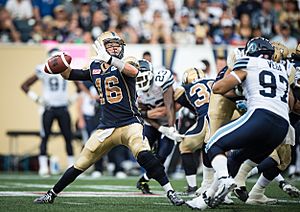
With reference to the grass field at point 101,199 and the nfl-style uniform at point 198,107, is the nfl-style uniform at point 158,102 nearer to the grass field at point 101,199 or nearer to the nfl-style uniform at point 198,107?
the nfl-style uniform at point 198,107

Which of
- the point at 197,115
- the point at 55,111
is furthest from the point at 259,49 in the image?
the point at 55,111

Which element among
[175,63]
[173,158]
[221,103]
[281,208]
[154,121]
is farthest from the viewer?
[175,63]

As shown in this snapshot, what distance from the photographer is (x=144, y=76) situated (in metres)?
9.64

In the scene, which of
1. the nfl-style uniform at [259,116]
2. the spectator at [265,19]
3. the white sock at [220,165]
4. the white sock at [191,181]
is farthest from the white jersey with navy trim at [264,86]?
the spectator at [265,19]

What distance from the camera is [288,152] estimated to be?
851 centimetres

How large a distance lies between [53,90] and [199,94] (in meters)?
4.40

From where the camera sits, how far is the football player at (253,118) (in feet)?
22.0

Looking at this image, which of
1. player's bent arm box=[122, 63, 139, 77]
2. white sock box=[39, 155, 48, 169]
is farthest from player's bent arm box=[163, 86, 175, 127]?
white sock box=[39, 155, 48, 169]

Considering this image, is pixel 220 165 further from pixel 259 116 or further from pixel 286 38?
pixel 286 38

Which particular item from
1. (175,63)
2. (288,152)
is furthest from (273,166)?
(175,63)

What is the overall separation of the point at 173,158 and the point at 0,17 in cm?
457

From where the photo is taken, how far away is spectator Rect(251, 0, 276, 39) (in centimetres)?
1628

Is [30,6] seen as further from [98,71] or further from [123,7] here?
[98,71]

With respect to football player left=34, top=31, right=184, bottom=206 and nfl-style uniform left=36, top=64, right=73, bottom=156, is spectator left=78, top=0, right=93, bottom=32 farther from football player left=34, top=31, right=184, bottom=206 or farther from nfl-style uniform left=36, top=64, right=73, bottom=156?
football player left=34, top=31, right=184, bottom=206
